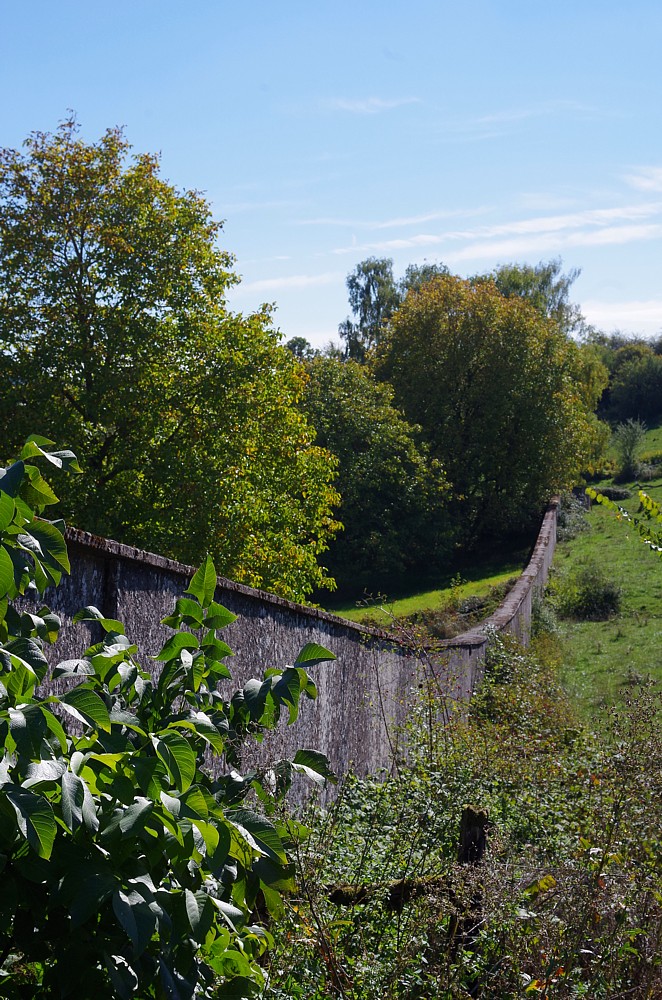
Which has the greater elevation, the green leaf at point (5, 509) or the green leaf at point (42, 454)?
the green leaf at point (42, 454)

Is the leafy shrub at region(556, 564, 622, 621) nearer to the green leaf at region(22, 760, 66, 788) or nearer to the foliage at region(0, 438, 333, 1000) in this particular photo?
the foliage at region(0, 438, 333, 1000)

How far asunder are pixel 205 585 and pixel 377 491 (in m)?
28.4

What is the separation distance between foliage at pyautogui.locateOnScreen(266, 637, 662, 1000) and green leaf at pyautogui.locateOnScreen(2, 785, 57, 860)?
1.98m

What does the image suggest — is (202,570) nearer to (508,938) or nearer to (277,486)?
(508,938)

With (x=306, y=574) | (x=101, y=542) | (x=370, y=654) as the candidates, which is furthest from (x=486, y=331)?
(x=101, y=542)

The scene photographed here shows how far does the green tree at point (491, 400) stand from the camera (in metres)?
33.2

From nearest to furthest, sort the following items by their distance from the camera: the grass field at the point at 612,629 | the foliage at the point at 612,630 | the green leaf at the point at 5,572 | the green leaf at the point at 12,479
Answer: the green leaf at the point at 5,572 < the green leaf at the point at 12,479 < the foliage at the point at 612,630 < the grass field at the point at 612,629

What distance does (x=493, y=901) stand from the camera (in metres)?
3.67

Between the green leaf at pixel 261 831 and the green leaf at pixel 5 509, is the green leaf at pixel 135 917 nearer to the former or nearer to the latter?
the green leaf at pixel 261 831

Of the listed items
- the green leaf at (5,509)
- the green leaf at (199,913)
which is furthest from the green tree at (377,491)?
the green leaf at (5,509)

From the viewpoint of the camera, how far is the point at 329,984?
11.5 ft

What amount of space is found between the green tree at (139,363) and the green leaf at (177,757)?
11723 millimetres

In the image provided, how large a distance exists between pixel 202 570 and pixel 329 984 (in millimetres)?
1817

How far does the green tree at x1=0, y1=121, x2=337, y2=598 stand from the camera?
1388cm
